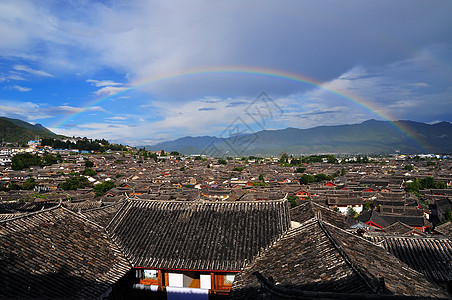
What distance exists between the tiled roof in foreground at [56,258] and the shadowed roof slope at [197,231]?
2.26ft

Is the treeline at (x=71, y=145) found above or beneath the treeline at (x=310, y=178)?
above

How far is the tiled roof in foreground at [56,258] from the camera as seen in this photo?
252 inches

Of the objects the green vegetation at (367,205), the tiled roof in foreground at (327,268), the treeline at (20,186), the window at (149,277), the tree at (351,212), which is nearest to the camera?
the tiled roof in foreground at (327,268)

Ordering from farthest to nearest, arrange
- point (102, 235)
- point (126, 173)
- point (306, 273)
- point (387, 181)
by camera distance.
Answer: point (126, 173)
point (387, 181)
point (102, 235)
point (306, 273)

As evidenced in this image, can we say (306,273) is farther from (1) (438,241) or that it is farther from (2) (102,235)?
(1) (438,241)

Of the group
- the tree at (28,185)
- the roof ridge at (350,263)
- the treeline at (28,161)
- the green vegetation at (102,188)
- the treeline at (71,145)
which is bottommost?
the green vegetation at (102,188)

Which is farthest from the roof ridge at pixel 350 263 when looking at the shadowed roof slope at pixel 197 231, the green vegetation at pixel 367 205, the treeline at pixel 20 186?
the treeline at pixel 20 186

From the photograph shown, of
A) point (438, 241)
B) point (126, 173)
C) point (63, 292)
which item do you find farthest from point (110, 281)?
point (126, 173)

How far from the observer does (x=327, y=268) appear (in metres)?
6.30

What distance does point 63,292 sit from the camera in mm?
6473

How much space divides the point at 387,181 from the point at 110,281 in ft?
218

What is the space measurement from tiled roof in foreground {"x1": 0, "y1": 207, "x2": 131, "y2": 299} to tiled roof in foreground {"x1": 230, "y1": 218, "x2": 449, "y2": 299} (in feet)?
11.9

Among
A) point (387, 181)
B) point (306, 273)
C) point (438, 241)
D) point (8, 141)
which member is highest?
point (8, 141)

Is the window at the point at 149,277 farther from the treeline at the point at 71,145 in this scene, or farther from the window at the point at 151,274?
the treeline at the point at 71,145
